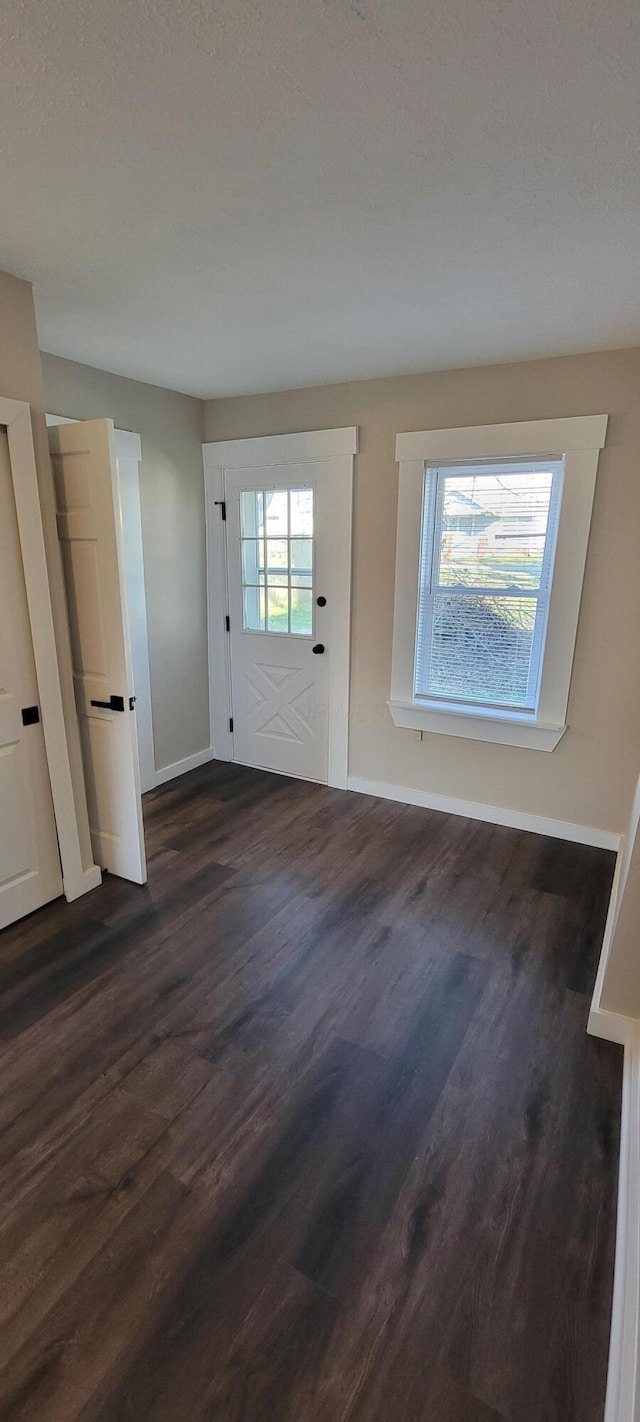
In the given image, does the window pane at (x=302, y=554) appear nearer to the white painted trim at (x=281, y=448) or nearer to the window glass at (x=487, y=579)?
the white painted trim at (x=281, y=448)

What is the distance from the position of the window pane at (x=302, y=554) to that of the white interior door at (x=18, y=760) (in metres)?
1.85

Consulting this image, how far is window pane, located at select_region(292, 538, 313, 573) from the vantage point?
3.75 meters

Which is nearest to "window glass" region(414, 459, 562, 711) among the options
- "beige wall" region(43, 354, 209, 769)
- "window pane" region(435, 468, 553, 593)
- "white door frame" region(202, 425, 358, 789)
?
"window pane" region(435, 468, 553, 593)

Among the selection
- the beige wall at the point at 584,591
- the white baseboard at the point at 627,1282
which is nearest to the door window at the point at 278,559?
the beige wall at the point at 584,591

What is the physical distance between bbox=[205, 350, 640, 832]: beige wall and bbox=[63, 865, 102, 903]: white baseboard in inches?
69.4

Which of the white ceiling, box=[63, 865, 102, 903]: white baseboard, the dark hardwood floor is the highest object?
the white ceiling

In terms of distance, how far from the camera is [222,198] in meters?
1.61

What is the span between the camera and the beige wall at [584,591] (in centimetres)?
285

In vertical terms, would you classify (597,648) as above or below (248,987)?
above

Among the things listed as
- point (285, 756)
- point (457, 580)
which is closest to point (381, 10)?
point (457, 580)

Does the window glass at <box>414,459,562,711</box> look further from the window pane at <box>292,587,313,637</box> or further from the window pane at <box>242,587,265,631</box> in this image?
the window pane at <box>242,587,265,631</box>

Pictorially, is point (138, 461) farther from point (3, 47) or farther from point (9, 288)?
point (3, 47)

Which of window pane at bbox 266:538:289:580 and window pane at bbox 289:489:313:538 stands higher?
window pane at bbox 289:489:313:538

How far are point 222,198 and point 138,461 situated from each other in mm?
2115
